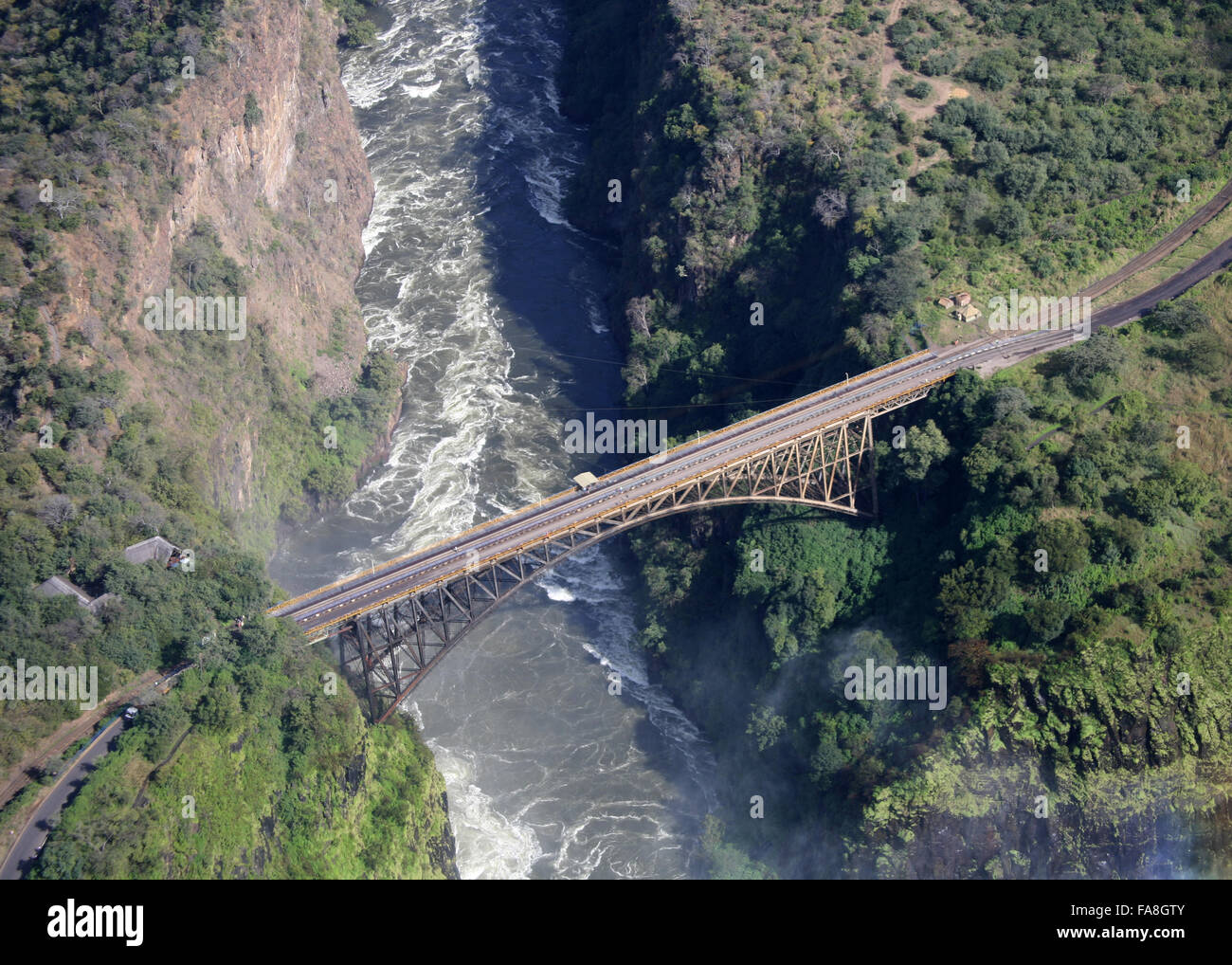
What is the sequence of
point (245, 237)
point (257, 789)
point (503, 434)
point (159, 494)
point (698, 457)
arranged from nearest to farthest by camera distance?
point (257, 789) → point (159, 494) → point (698, 457) → point (245, 237) → point (503, 434)

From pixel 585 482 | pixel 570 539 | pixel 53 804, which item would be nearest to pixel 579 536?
pixel 585 482

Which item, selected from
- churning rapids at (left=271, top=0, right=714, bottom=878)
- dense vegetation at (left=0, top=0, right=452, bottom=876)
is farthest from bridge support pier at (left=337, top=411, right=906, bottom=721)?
churning rapids at (left=271, top=0, right=714, bottom=878)

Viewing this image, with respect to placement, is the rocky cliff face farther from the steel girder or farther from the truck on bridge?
the truck on bridge

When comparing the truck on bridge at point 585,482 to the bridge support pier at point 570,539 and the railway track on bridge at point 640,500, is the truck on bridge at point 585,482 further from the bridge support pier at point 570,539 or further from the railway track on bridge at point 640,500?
the bridge support pier at point 570,539

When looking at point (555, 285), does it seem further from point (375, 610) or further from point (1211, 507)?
point (1211, 507)

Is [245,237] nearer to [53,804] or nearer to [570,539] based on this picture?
[570,539]

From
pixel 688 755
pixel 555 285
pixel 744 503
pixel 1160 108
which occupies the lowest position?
pixel 688 755
